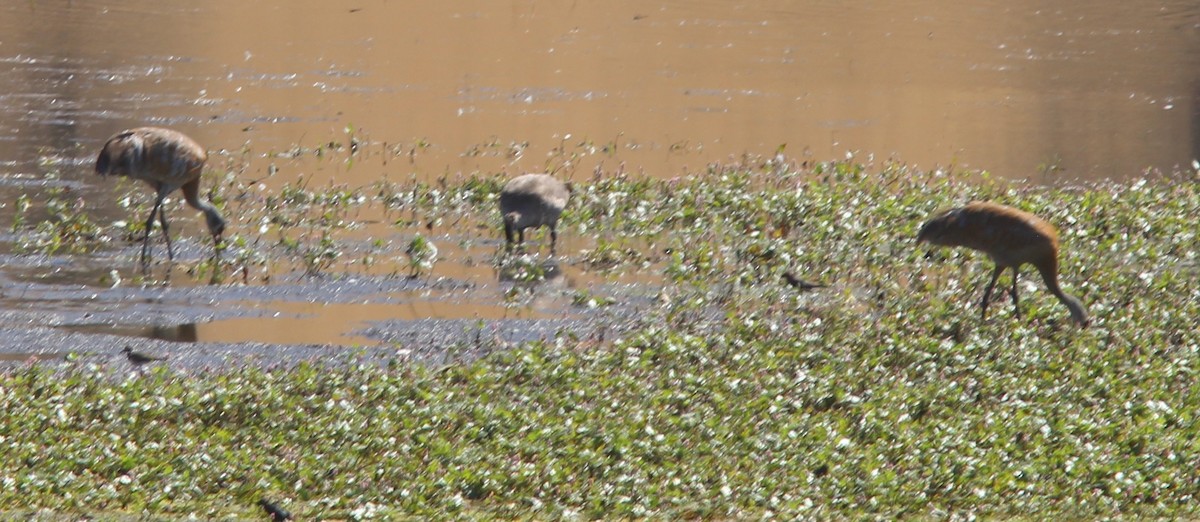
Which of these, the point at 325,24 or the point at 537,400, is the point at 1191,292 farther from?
the point at 325,24

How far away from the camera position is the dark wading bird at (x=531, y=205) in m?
13.4

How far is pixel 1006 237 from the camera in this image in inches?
456

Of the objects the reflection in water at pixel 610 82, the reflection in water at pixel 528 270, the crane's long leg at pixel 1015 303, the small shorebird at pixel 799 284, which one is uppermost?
the crane's long leg at pixel 1015 303

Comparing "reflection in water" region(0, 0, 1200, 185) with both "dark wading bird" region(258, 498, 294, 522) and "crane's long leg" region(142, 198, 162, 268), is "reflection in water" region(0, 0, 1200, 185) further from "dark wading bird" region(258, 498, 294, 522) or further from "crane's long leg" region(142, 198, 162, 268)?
"dark wading bird" region(258, 498, 294, 522)

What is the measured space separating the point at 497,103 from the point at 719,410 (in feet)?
44.2

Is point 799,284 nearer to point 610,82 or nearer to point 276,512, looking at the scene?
point 276,512

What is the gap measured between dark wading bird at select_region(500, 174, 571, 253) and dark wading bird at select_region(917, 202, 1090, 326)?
3195mm

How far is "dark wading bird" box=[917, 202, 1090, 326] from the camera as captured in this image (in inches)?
454

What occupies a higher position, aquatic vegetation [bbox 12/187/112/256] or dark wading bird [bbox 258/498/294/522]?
dark wading bird [bbox 258/498/294/522]

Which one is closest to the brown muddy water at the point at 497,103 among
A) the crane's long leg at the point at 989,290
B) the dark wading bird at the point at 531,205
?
the dark wading bird at the point at 531,205

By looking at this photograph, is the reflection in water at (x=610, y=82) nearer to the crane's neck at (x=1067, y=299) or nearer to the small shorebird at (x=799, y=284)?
the small shorebird at (x=799, y=284)

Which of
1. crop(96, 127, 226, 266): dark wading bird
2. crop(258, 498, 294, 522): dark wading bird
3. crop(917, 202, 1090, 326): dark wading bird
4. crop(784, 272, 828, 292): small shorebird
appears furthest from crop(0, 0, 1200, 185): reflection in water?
crop(258, 498, 294, 522): dark wading bird

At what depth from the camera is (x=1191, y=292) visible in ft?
39.4

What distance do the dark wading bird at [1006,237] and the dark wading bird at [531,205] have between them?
3.19m
